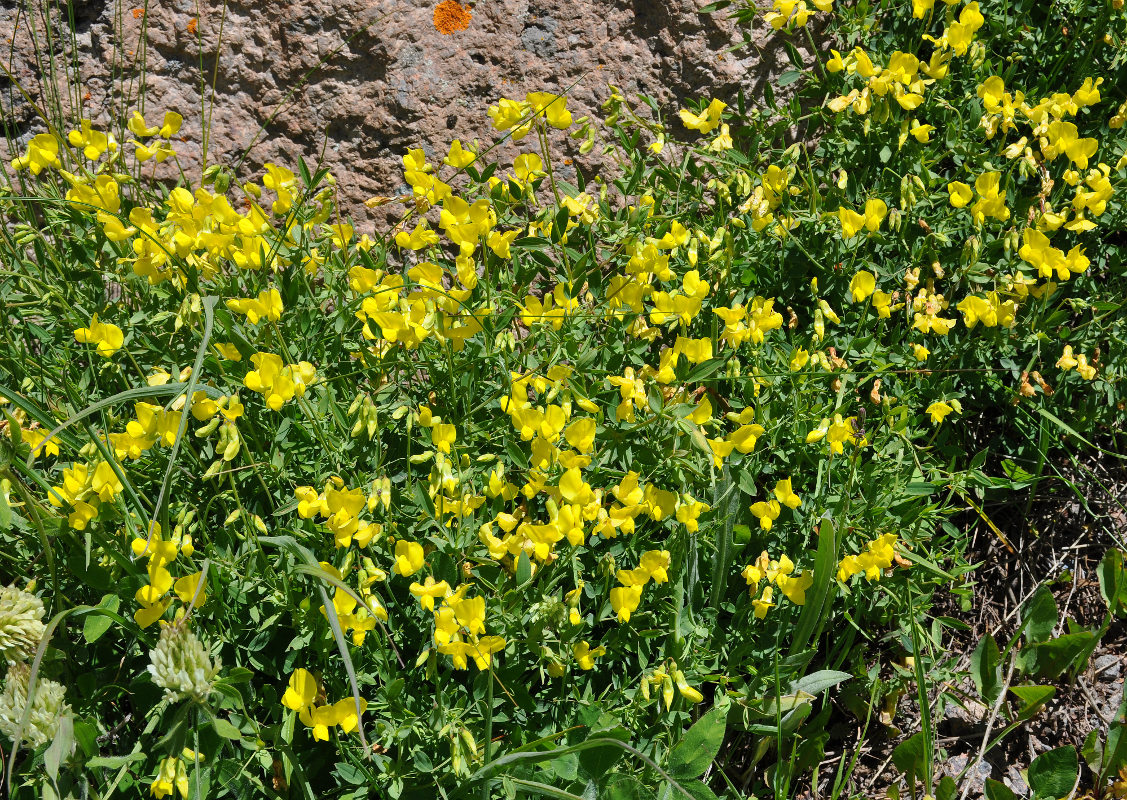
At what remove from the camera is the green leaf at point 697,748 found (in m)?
1.93

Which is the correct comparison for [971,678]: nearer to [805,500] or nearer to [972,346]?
[805,500]

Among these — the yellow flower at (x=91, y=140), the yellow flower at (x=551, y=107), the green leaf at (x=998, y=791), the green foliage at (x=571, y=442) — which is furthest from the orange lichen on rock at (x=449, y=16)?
the green leaf at (x=998, y=791)

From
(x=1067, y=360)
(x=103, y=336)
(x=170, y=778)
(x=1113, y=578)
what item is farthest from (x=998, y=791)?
(x=103, y=336)

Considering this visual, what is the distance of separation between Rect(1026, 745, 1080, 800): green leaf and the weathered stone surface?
6.71 ft

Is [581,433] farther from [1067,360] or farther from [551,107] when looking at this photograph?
[1067,360]

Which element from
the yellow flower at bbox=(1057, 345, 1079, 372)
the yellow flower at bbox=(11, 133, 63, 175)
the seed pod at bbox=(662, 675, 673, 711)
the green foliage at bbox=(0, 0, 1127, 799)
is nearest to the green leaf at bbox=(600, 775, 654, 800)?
the green foliage at bbox=(0, 0, 1127, 799)

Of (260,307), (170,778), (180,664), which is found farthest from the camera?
(260,307)

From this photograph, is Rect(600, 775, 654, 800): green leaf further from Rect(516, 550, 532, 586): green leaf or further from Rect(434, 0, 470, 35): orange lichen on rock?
Rect(434, 0, 470, 35): orange lichen on rock

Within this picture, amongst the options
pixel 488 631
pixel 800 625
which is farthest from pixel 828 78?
pixel 488 631

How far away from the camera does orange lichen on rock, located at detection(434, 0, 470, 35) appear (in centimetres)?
297

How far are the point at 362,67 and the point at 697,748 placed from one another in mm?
2217

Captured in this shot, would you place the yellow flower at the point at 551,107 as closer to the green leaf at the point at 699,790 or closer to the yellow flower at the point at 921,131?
the yellow flower at the point at 921,131

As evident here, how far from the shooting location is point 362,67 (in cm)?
298

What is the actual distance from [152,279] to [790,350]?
1.55 metres
